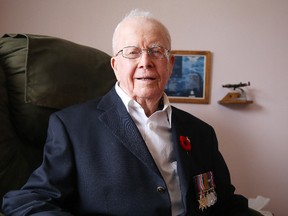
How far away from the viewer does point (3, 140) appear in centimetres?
90

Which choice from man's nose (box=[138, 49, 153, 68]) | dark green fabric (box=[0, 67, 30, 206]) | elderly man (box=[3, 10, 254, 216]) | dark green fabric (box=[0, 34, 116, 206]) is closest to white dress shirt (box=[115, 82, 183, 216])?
elderly man (box=[3, 10, 254, 216])

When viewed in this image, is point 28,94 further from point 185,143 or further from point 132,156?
point 185,143

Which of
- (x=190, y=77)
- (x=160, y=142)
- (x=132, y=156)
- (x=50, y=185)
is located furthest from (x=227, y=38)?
(x=50, y=185)

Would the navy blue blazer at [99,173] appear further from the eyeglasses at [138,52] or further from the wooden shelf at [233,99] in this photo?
the wooden shelf at [233,99]

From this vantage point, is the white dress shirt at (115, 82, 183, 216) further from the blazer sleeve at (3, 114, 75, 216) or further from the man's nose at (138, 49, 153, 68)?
the blazer sleeve at (3, 114, 75, 216)

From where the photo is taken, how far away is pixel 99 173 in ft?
2.61

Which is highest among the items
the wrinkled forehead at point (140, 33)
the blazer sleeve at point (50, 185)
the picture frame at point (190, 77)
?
the wrinkled forehead at point (140, 33)

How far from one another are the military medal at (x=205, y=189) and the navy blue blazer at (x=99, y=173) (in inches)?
0.7

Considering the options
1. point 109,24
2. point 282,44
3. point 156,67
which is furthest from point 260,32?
point 156,67

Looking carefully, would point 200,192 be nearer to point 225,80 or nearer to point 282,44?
point 225,80

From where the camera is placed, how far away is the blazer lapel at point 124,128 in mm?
816

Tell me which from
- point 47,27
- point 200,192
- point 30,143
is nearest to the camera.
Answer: point 200,192

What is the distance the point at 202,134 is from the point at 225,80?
2.71ft

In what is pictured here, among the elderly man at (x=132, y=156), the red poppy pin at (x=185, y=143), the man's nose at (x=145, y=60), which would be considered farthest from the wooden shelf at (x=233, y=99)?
the man's nose at (x=145, y=60)
